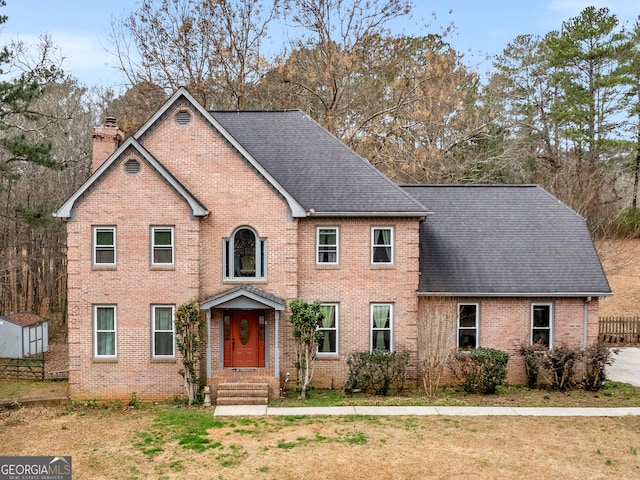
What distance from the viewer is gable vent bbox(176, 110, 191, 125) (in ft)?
58.7

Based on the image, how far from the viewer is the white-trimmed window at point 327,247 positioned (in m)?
18.6

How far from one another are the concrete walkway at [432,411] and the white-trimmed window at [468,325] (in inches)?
136

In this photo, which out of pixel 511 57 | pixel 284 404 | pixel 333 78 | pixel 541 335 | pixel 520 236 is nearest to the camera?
pixel 284 404

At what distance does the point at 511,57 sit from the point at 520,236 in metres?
24.8

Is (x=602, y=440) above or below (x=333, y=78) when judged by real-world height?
below

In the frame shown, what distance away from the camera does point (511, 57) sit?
40094 millimetres

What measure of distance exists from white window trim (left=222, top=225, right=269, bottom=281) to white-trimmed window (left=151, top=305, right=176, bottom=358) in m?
2.23

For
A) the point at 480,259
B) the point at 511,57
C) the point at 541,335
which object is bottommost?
the point at 541,335

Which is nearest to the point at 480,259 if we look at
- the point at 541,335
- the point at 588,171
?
the point at 541,335

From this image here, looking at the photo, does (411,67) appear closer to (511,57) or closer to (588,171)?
(511,57)

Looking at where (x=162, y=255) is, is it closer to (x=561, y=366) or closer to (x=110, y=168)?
(x=110, y=168)

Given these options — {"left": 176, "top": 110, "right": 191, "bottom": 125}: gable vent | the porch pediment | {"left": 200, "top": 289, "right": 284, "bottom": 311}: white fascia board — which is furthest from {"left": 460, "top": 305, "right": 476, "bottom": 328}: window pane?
{"left": 176, "top": 110, "right": 191, "bottom": 125}: gable vent

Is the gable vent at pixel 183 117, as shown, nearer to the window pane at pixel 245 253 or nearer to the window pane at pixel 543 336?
the window pane at pixel 245 253

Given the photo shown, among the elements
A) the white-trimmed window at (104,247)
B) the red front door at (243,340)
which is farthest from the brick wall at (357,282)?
the white-trimmed window at (104,247)
